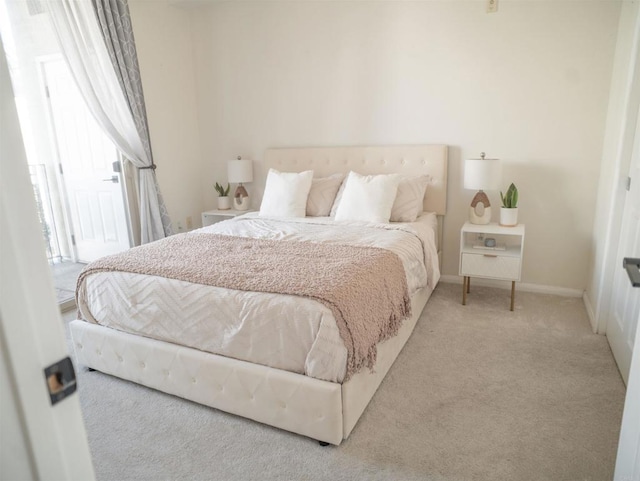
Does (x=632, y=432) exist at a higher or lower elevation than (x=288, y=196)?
lower

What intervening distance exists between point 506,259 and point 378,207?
1.04 m

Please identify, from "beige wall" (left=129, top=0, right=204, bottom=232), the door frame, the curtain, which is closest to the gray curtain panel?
the curtain

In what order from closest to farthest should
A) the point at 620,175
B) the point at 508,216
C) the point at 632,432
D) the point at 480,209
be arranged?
the point at 632,432, the point at 620,175, the point at 508,216, the point at 480,209

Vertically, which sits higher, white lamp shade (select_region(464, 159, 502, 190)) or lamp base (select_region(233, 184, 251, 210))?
white lamp shade (select_region(464, 159, 502, 190))

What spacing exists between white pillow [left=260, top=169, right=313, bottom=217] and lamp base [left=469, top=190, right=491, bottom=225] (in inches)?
55.6

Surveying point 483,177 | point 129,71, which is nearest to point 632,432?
point 483,177

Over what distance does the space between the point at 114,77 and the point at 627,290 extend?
406 centimetres

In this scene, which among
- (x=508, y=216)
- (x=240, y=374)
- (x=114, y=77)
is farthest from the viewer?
(x=114, y=77)

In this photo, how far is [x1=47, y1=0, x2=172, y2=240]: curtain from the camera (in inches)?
129

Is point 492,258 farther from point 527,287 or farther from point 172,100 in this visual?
point 172,100

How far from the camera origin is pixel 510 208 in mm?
3262

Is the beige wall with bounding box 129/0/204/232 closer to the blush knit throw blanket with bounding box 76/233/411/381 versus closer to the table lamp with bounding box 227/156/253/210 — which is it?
the table lamp with bounding box 227/156/253/210

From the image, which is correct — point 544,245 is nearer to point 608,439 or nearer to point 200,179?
point 608,439

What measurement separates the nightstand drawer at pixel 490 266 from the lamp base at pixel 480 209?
1.13 feet
